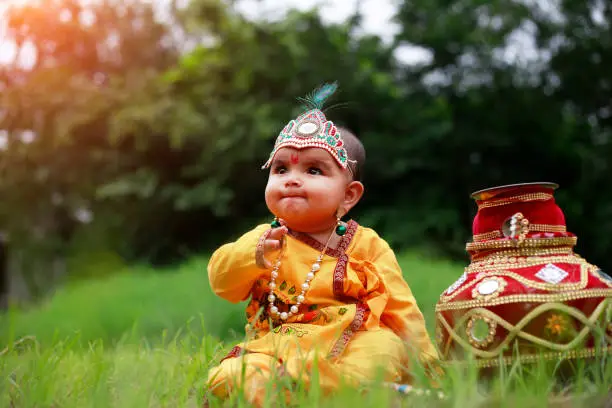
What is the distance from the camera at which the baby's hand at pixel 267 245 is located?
209 centimetres

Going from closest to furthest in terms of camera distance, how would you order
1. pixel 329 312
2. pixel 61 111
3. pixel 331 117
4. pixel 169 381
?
pixel 169 381, pixel 329 312, pixel 331 117, pixel 61 111

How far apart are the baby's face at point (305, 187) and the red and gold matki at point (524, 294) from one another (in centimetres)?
52

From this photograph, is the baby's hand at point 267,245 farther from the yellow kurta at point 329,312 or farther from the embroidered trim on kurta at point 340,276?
the embroidered trim on kurta at point 340,276

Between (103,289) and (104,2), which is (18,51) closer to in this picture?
(104,2)

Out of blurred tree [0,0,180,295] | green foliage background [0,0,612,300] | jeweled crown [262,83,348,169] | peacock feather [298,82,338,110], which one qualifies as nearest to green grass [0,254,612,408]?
jeweled crown [262,83,348,169]

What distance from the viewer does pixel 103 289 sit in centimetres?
770

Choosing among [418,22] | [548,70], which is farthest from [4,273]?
[548,70]

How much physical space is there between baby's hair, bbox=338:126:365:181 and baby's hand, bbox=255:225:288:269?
442 mm

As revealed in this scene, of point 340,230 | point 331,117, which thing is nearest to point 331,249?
point 340,230

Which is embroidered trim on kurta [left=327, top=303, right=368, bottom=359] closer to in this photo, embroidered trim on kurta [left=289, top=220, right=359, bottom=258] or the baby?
the baby

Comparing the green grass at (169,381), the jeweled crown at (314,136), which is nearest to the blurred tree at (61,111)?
the green grass at (169,381)

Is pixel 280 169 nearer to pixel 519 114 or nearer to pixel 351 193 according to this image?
pixel 351 193

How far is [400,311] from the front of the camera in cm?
228

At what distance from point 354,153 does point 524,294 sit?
89 centimetres
